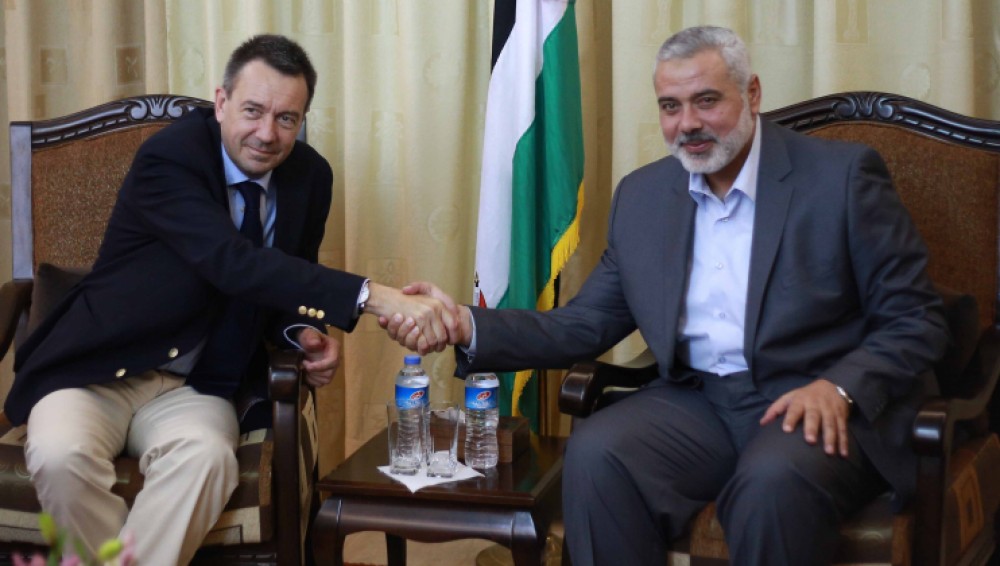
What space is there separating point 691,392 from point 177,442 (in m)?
1.18

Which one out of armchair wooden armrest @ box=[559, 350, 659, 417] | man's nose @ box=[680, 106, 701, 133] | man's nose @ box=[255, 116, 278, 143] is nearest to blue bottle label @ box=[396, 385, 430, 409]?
armchair wooden armrest @ box=[559, 350, 659, 417]

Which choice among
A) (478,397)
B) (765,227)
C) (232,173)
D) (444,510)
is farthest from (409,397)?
(765,227)

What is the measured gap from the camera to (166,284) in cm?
290

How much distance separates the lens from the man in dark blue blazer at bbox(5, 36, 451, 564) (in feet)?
9.21

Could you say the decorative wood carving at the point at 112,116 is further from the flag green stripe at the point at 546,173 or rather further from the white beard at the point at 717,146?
the white beard at the point at 717,146

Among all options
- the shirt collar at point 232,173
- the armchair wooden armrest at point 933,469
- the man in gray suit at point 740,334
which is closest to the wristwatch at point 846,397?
the man in gray suit at point 740,334

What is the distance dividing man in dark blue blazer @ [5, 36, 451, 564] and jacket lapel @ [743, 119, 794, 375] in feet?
2.41

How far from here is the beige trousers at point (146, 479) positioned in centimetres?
254

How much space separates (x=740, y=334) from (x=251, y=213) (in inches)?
50.5

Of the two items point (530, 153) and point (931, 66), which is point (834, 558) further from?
point (931, 66)

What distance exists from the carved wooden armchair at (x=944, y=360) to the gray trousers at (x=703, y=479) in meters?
0.06

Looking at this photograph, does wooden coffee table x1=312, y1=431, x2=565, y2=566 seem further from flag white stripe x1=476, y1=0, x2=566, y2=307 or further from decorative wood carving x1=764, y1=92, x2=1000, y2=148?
decorative wood carving x1=764, y1=92, x2=1000, y2=148

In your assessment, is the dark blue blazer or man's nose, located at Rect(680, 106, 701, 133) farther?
the dark blue blazer

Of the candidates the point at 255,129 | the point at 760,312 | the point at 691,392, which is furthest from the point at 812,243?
the point at 255,129
